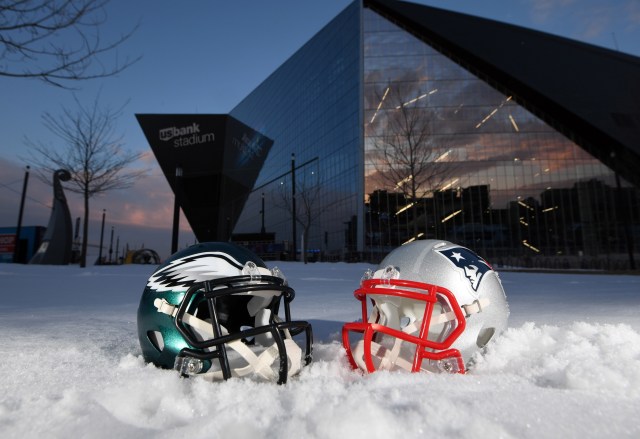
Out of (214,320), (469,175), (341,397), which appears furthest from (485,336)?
(469,175)

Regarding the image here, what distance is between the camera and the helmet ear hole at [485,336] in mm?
2018

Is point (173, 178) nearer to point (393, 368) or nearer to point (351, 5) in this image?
point (351, 5)

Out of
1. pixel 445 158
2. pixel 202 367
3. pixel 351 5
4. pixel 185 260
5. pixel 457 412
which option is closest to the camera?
pixel 457 412

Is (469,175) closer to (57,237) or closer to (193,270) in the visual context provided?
(57,237)

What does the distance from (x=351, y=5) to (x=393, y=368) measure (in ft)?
138

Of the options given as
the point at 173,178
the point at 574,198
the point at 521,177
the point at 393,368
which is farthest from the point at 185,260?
the point at 574,198

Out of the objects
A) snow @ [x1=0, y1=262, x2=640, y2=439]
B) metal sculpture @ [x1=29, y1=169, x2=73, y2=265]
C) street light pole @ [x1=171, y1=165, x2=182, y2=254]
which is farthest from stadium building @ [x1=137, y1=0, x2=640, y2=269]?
snow @ [x1=0, y1=262, x2=640, y2=439]

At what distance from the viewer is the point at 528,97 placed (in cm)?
3316

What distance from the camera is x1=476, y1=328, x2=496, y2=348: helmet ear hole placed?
2.02 metres

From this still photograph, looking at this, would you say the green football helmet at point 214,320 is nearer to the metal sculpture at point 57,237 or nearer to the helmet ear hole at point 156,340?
the helmet ear hole at point 156,340

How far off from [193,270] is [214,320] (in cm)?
41

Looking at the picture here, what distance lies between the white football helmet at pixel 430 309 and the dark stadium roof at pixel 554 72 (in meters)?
35.9

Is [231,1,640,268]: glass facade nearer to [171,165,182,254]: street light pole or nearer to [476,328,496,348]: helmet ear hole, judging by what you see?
[171,165,182,254]: street light pole

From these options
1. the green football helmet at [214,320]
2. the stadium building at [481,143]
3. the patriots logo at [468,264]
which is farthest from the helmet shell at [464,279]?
the stadium building at [481,143]
